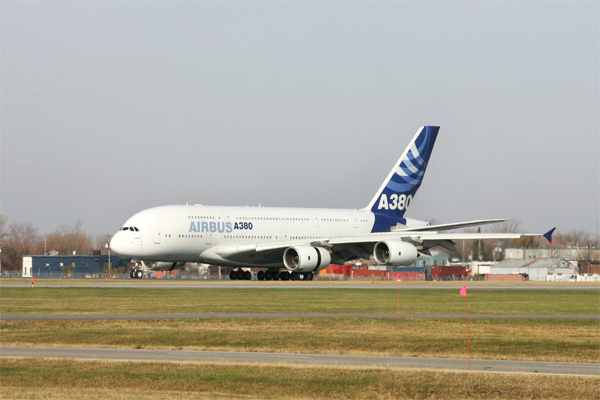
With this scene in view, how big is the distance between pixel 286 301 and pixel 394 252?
2010 centimetres

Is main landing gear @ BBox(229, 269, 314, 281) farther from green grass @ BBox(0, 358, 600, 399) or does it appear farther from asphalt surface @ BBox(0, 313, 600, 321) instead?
green grass @ BBox(0, 358, 600, 399)

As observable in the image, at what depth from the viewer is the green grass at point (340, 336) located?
23.6 m

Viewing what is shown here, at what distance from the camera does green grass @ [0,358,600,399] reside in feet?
54.7

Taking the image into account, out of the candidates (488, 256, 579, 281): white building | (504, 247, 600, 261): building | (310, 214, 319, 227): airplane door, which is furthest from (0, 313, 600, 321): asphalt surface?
(504, 247, 600, 261): building

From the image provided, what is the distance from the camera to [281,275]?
65.6 metres

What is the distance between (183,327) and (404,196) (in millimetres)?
45417

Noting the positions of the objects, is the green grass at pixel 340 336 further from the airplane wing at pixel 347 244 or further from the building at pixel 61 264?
the building at pixel 61 264

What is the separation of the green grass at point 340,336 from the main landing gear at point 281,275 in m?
31.9

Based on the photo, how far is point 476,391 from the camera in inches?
665

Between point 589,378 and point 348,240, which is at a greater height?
point 348,240

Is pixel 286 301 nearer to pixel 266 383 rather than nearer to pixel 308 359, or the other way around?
pixel 308 359

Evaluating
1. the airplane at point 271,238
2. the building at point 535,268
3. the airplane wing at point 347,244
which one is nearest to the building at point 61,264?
the airplane at point 271,238

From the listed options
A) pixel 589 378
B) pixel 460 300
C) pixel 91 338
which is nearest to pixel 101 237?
pixel 460 300

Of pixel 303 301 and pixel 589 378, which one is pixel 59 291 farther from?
pixel 589 378
